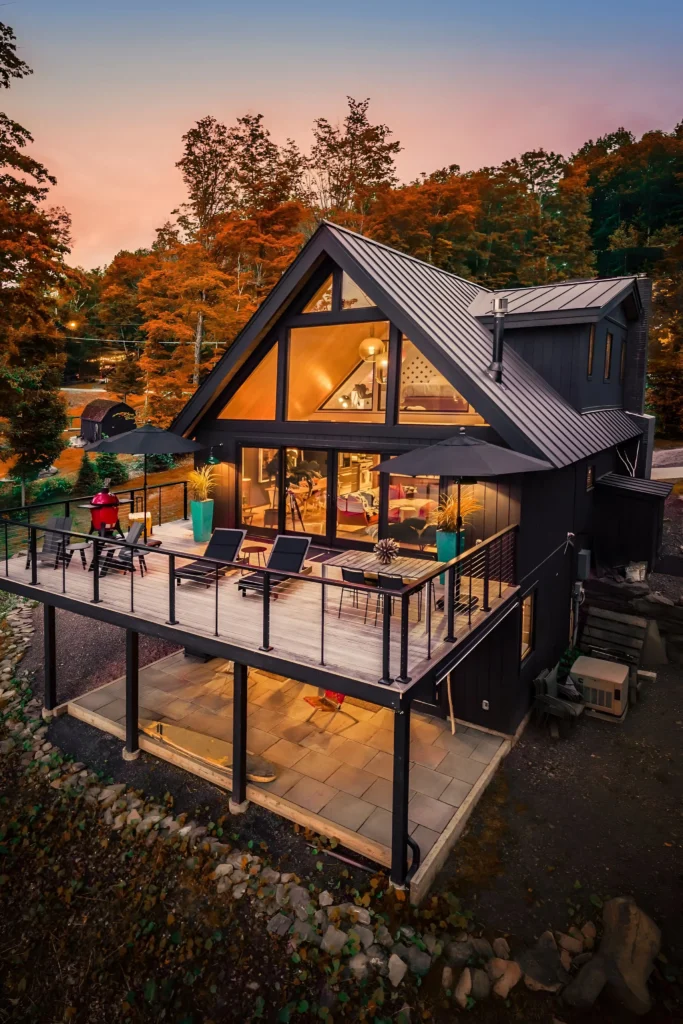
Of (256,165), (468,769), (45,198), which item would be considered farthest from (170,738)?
(256,165)

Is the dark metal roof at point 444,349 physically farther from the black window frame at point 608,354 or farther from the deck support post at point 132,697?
the deck support post at point 132,697

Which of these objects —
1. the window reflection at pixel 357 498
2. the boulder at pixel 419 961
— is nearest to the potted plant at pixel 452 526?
the window reflection at pixel 357 498

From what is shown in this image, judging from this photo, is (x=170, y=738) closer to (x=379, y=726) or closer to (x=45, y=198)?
(x=379, y=726)

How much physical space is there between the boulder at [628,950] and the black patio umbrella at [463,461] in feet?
17.1

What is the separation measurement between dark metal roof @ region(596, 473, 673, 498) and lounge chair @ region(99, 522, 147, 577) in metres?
10.5

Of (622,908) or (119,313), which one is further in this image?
(119,313)

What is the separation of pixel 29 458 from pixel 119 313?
73.4ft

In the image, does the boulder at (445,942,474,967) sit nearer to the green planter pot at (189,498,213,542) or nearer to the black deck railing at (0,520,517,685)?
the black deck railing at (0,520,517,685)

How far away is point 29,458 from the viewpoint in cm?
2286

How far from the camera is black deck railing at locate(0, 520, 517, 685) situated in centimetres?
666

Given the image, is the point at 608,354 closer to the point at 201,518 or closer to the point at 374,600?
the point at 374,600

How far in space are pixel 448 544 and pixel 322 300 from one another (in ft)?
17.6

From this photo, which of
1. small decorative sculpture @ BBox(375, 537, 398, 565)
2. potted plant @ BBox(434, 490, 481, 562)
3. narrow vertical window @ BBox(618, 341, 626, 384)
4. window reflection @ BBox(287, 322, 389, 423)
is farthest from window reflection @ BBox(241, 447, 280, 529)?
narrow vertical window @ BBox(618, 341, 626, 384)

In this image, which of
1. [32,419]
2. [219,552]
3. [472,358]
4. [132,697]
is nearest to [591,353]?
[472,358]
